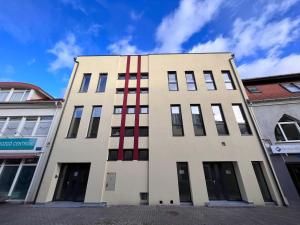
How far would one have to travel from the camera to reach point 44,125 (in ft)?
36.8

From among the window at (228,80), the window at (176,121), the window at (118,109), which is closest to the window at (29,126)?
the window at (118,109)

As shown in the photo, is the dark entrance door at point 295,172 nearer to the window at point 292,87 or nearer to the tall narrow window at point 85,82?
the window at point 292,87

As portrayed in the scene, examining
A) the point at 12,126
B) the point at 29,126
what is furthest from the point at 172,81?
the point at 12,126

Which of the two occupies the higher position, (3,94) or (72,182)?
(3,94)

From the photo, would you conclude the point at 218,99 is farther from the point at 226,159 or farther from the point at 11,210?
the point at 11,210

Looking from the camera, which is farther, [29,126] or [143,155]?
[29,126]

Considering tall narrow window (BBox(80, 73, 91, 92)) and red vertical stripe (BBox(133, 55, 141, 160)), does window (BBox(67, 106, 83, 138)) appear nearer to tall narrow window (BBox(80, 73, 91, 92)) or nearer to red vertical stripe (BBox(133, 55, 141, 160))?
tall narrow window (BBox(80, 73, 91, 92))

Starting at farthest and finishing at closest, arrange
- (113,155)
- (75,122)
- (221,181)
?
(75,122), (113,155), (221,181)

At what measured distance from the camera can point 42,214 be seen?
23.2 feet

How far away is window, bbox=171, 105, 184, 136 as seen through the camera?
10773mm

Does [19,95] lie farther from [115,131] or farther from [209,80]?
[209,80]

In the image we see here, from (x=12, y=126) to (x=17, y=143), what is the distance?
6.14 ft

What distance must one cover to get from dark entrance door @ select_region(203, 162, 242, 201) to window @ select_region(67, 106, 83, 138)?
9.46m

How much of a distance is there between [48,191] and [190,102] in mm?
11169
